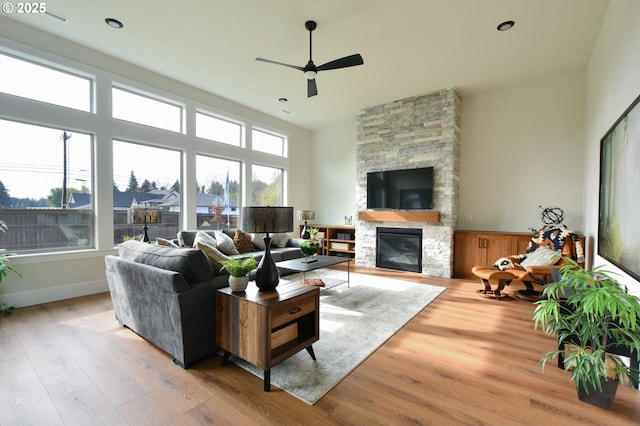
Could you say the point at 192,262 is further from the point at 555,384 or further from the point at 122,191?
the point at 122,191

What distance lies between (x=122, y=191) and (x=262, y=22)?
334 centimetres

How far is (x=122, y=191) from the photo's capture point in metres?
4.48

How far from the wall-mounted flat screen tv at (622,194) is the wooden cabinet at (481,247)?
1828 mm

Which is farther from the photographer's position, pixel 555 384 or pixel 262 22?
pixel 262 22

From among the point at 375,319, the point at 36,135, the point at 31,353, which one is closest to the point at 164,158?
the point at 36,135

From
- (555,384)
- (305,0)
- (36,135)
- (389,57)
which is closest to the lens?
(555,384)

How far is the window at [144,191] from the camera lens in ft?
14.4

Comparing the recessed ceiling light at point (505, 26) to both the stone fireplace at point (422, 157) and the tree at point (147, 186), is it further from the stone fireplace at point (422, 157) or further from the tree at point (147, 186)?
the tree at point (147, 186)

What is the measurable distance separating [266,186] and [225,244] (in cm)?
241

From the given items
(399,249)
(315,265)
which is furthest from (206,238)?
(399,249)

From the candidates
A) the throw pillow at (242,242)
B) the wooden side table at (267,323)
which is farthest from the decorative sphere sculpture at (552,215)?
the throw pillow at (242,242)

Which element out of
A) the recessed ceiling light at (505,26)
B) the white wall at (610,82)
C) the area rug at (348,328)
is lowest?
the area rug at (348,328)

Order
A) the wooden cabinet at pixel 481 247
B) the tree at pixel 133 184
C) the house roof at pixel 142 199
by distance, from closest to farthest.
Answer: the house roof at pixel 142 199
the tree at pixel 133 184
the wooden cabinet at pixel 481 247

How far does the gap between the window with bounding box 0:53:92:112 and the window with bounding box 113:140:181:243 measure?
2.41ft
